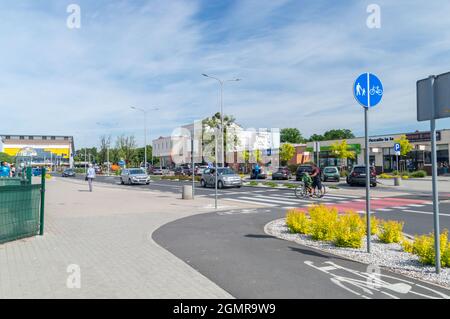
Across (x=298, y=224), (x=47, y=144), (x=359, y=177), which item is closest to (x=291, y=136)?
(x=359, y=177)

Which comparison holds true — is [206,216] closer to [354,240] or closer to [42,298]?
[354,240]

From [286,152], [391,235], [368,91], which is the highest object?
[286,152]

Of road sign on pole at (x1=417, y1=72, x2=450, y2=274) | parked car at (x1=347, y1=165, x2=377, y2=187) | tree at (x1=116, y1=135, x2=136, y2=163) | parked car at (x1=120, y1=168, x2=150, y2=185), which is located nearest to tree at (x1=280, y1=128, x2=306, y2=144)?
tree at (x1=116, y1=135, x2=136, y2=163)

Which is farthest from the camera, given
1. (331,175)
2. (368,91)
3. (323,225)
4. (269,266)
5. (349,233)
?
(331,175)

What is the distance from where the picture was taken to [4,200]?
7.35m

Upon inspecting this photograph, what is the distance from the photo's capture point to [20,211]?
784cm

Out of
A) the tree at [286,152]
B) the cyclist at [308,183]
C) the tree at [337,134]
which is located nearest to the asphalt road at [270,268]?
the cyclist at [308,183]

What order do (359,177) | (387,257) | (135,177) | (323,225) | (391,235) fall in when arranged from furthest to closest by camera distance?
(135,177) < (359,177) < (323,225) < (391,235) < (387,257)

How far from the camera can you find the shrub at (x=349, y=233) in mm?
7109

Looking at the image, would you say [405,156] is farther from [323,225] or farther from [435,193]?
[435,193]

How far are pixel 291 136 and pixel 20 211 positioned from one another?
105 m

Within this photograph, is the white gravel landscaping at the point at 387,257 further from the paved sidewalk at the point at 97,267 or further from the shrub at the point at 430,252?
the paved sidewalk at the point at 97,267

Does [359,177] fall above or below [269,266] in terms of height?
above

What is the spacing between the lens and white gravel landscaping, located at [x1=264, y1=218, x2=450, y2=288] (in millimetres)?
5262
